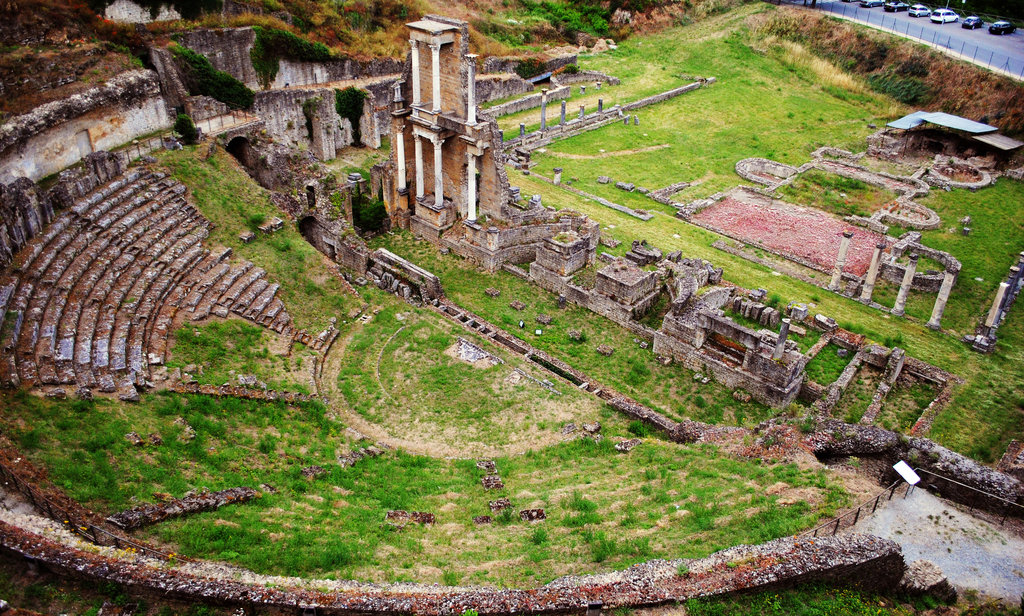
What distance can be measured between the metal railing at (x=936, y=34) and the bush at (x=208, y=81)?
53.5m

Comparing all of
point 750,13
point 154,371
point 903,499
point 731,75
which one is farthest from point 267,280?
point 750,13

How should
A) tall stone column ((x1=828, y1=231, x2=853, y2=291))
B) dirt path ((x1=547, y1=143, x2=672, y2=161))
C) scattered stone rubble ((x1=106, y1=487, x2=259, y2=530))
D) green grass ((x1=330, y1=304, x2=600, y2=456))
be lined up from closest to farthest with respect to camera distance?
scattered stone rubble ((x1=106, y1=487, x2=259, y2=530)) < green grass ((x1=330, y1=304, x2=600, y2=456)) < tall stone column ((x1=828, y1=231, x2=853, y2=291)) < dirt path ((x1=547, y1=143, x2=672, y2=161))

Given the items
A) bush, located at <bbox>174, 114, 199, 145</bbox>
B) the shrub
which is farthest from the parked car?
bush, located at <bbox>174, 114, 199, 145</bbox>

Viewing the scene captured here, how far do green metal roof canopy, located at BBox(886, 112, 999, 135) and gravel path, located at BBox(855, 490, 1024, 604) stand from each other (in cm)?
3906

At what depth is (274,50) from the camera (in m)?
41.5

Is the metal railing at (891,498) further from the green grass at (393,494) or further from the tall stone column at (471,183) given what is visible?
the tall stone column at (471,183)

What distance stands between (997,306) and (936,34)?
4478 centimetres

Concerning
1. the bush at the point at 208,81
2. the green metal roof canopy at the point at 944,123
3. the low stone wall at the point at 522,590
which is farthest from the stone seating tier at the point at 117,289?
the green metal roof canopy at the point at 944,123

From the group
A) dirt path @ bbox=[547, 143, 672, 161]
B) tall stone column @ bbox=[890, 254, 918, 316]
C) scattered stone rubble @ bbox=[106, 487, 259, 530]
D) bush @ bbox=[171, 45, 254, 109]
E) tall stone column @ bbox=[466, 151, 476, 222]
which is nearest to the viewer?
scattered stone rubble @ bbox=[106, 487, 259, 530]

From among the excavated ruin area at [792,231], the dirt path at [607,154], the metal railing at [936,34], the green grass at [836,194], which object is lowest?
the excavated ruin area at [792,231]

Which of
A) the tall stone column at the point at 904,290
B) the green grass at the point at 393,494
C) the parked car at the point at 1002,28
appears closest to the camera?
the green grass at the point at 393,494

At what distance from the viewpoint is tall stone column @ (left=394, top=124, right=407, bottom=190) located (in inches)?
1301

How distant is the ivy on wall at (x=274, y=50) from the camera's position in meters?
40.8

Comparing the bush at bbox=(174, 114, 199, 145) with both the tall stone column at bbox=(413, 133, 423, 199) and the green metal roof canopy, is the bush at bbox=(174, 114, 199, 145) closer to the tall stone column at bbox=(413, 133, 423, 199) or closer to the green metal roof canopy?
the tall stone column at bbox=(413, 133, 423, 199)
